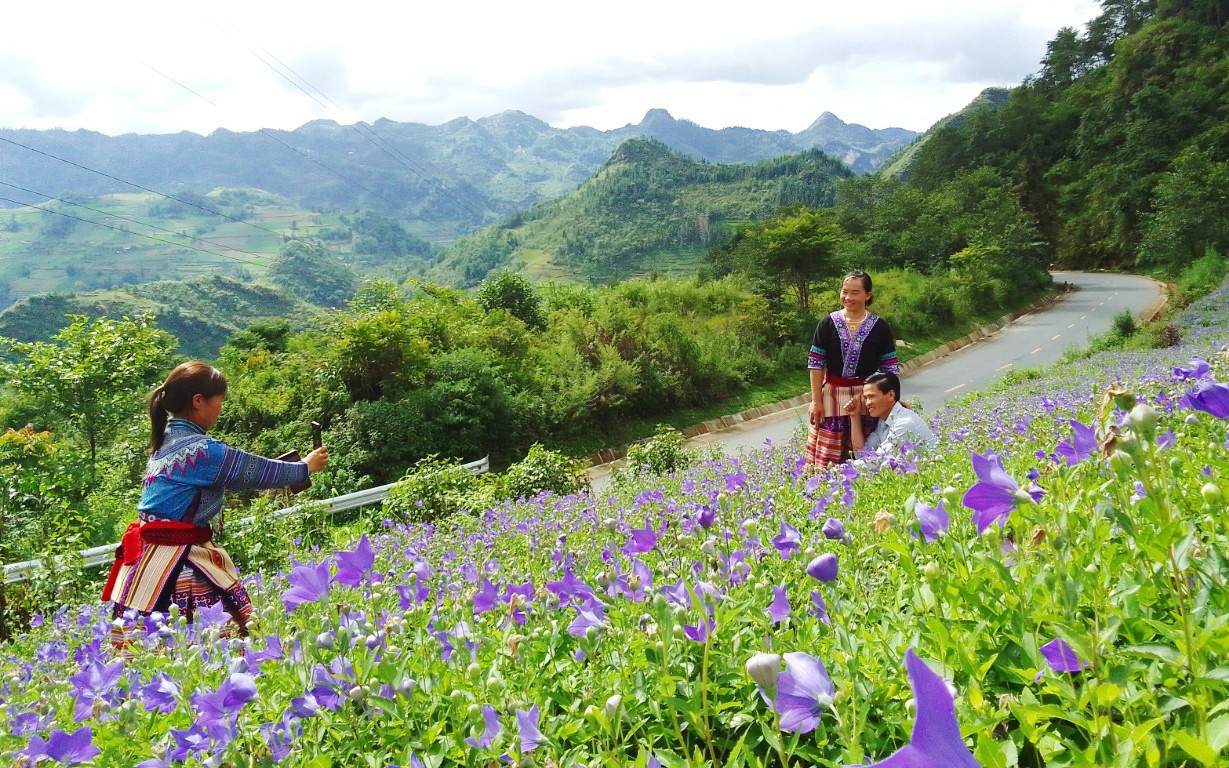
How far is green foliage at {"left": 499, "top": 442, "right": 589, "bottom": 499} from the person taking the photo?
9.16 meters

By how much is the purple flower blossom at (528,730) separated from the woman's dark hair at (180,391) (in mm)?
2662

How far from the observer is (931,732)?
47 cm

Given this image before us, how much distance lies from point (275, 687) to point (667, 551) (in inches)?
39.8

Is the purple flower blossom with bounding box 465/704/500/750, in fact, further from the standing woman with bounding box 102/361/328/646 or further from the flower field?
the standing woman with bounding box 102/361/328/646

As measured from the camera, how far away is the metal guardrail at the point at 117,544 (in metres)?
5.64

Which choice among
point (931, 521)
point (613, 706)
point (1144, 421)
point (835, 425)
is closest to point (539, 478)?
point (835, 425)

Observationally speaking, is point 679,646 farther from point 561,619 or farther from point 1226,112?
point 1226,112

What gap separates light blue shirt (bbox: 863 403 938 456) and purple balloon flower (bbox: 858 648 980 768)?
229cm

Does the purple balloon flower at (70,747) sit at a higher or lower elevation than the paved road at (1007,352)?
higher

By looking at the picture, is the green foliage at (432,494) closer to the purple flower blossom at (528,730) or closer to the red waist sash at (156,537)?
the red waist sash at (156,537)

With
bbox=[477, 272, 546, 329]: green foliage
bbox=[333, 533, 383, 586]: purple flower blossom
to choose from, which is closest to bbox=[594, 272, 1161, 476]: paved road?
bbox=[477, 272, 546, 329]: green foliage

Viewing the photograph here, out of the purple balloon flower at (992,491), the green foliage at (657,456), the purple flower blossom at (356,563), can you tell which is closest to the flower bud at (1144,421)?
the purple balloon flower at (992,491)

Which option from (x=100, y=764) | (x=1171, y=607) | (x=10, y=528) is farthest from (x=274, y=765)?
(x=10, y=528)

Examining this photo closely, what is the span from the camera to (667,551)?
6.52 ft
